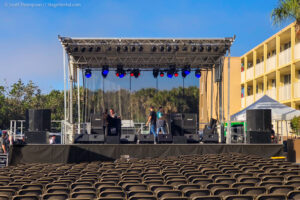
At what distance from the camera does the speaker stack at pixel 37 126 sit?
15.0 metres

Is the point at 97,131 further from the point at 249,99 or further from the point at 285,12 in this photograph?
the point at 249,99

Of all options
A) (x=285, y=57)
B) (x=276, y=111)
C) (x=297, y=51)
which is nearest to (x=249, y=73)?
(x=285, y=57)

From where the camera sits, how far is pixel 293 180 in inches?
259

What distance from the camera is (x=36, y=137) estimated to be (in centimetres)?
1505

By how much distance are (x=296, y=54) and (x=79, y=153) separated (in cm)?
1843

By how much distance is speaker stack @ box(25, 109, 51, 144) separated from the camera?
592 inches

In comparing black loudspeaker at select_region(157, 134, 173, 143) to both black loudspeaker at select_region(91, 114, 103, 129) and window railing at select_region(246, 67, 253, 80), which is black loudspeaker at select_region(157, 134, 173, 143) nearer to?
black loudspeaker at select_region(91, 114, 103, 129)

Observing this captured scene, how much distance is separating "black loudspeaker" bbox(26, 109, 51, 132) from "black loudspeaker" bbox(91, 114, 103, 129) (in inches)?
103

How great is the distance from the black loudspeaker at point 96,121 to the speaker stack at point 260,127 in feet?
20.2

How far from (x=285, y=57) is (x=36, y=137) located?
814 inches

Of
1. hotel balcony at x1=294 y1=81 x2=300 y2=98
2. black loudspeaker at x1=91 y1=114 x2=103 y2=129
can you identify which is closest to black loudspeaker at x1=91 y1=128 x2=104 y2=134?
black loudspeaker at x1=91 y1=114 x2=103 y2=129

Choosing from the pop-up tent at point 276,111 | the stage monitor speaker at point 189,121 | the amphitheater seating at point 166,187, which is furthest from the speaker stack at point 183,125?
the amphitheater seating at point 166,187

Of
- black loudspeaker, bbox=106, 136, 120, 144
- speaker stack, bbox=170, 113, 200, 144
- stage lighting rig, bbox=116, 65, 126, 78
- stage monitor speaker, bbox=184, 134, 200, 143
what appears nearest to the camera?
black loudspeaker, bbox=106, 136, 120, 144

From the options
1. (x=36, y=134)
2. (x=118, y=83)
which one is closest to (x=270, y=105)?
(x=118, y=83)
